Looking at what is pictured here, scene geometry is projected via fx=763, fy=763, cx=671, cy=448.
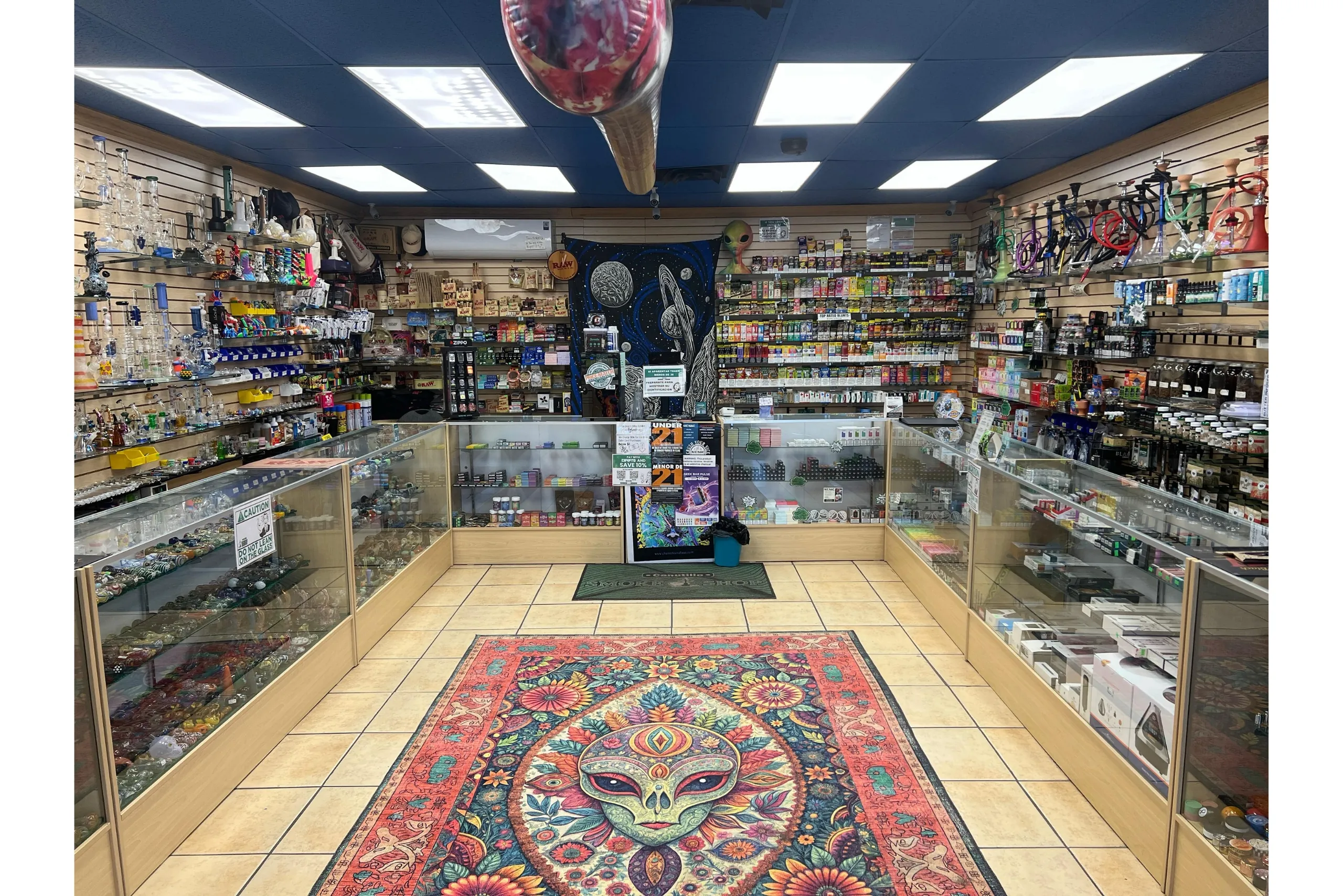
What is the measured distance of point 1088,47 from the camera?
391 centimetres

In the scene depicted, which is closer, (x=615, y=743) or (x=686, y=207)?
(x=615, y=743)

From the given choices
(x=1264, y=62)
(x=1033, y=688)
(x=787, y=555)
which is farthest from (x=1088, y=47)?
(x=787, y=555)

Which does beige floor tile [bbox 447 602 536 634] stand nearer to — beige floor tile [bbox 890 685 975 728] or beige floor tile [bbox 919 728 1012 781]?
beige floor tile [bbox 890 685 975 728]

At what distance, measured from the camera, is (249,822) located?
3031 mm

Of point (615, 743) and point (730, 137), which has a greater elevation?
point (730, 137)

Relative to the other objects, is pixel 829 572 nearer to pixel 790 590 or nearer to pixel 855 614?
pixel 790 590

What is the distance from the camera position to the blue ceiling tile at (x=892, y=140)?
5387 mm

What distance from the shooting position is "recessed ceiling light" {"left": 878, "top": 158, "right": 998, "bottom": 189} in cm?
663

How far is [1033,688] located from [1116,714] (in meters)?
0.64

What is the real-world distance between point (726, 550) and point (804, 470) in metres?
0.94

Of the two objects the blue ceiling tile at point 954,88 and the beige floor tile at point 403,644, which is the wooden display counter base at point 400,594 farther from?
the blue ceiling tile at point 954,88

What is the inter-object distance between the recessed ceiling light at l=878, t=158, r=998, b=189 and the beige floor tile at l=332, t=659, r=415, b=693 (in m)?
5.67

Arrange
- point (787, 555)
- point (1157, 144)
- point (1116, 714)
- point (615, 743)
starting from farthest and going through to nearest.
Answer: point (787, 555)
point (1157, 144)
point (615, 743)
point (1116, 714)

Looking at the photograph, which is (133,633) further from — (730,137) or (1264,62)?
(1264,62)
